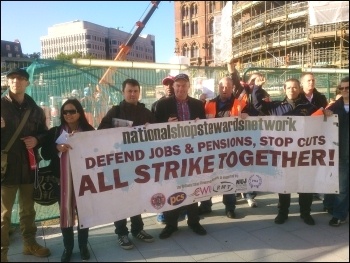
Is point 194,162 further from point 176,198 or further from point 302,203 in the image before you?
point 302,203

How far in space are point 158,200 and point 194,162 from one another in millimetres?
623

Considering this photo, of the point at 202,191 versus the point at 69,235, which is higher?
the point at 202,191

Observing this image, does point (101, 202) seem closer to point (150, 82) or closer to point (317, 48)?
point (150, 82)

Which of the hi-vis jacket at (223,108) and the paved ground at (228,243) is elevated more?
the hi-vis jacket at (223,108)

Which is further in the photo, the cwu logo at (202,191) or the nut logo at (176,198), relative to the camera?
the cwu logo at (202,191)

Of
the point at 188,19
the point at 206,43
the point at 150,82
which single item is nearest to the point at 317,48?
the point at 150,82

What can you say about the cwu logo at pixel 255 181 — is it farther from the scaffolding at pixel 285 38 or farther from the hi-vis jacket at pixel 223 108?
the scaffolding at pixel 285 38

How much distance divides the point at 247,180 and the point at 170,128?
1.26 meters

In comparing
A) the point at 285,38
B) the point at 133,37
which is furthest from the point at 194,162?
the point at 285,38

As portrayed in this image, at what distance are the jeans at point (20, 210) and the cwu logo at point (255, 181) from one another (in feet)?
8.49

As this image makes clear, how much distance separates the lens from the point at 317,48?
3041 cm

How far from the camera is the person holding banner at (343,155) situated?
12.8 ft

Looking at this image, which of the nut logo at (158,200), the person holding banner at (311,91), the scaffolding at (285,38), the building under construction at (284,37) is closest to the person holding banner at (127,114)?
the nut logo at (158,200)

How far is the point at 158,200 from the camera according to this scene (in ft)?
12.0
